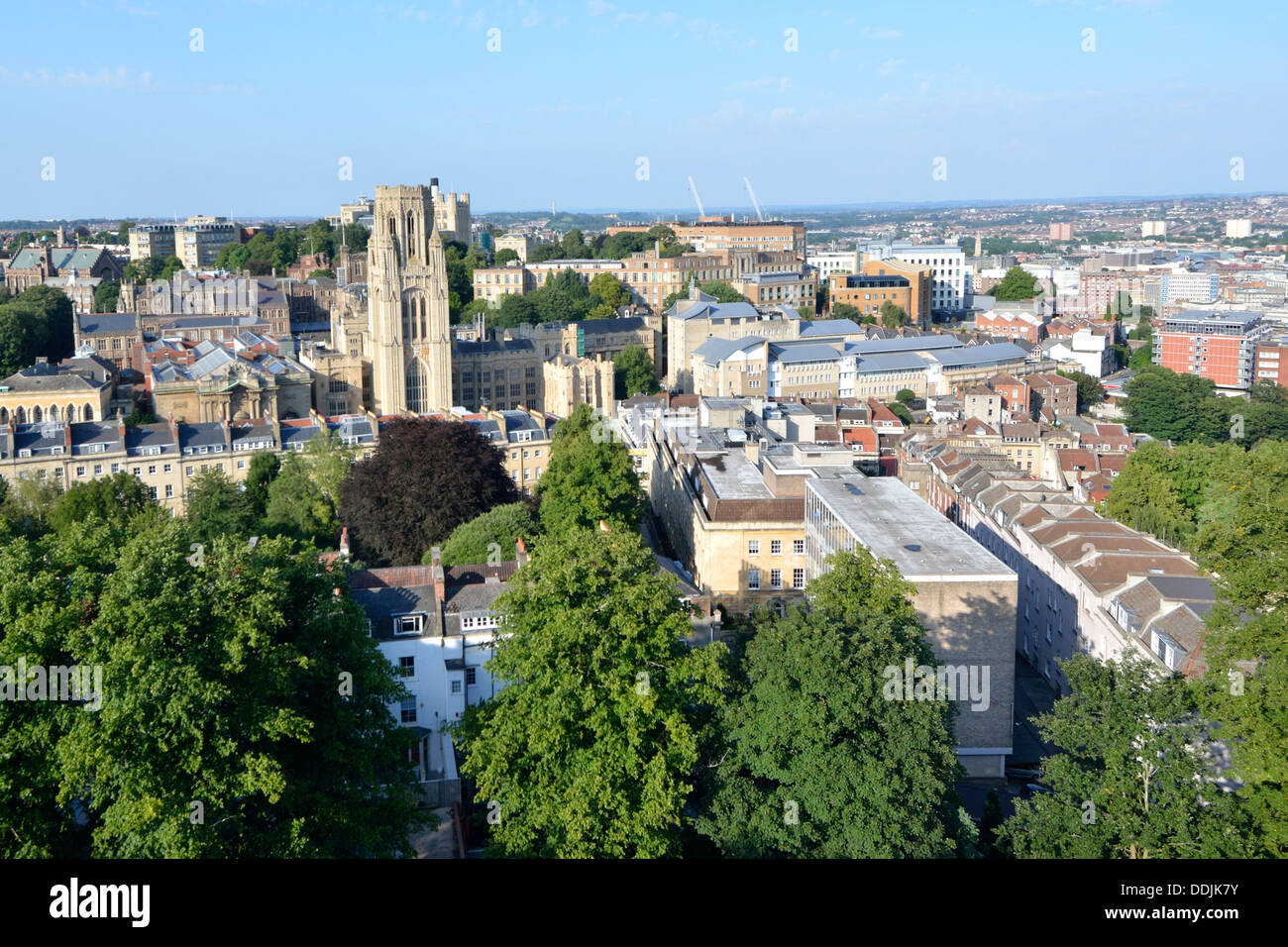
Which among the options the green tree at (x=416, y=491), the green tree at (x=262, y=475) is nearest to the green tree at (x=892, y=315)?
the green tree at (x=262, y=475)

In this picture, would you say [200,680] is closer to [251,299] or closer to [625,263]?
[251,299]

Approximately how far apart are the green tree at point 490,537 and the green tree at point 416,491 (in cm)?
246

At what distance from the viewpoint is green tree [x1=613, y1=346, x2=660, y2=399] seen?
79.1m

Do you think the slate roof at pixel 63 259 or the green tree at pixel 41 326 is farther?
the slate roof at pixel 63 259

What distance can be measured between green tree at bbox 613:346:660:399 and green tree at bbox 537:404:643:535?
3503 centimetres

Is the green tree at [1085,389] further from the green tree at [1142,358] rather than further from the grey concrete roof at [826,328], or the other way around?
the grey concrete roof at [826,328]

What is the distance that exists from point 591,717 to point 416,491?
20722mm

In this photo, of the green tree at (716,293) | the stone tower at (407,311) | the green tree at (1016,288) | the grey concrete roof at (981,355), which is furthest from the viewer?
the green tree at (1016,288)

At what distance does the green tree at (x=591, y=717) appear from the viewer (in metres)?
19.9

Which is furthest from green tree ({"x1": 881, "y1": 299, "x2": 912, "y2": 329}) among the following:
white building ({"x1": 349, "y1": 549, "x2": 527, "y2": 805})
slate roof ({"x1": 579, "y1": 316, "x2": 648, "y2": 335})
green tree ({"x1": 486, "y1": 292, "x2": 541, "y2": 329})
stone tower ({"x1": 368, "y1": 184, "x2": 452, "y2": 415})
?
white building ({"x1": 349, "y1": 549, "x2": 527, "y2": 805})
